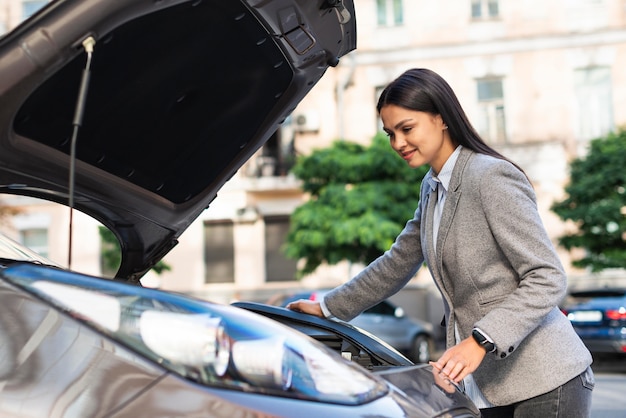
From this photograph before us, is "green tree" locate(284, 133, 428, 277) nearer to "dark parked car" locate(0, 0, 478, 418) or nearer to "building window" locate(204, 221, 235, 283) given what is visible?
"building window" locate(204, 221, 235, 283)

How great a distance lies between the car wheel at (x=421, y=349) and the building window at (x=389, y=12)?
10.1 m

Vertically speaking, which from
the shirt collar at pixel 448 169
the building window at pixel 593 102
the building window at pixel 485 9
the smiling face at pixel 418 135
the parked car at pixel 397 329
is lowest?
the parked car at pixel 397 329

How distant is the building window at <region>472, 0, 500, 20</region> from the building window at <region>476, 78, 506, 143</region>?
1.68m

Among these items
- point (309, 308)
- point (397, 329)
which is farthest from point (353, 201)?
point (309, 308)

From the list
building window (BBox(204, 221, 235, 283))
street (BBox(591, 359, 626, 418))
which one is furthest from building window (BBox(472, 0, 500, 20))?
street (BBox(591, 359, 626, 418))

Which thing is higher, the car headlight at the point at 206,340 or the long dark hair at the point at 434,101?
the long dark hair at the point at 434,101

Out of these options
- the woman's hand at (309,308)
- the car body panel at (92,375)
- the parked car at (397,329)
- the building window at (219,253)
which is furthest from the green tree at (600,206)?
the car body panel at (92,375)

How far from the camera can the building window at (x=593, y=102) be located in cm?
2148

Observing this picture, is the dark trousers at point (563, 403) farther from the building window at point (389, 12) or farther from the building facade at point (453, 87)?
the building window at point (389, 12)

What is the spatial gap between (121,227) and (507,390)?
1.63 meters

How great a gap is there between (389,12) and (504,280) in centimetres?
2145

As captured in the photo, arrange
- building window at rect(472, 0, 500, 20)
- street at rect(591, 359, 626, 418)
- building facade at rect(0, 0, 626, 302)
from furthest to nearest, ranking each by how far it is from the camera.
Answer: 1. building window at rect(472, 0, 500, 20)
2. building facade at rect(0, 0, 626, 302)
3. street at rect(591, 359, 626, 418)

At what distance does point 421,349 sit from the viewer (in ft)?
52.0

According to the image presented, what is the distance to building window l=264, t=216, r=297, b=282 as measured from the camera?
76.2 ft
